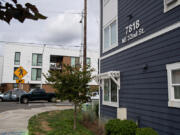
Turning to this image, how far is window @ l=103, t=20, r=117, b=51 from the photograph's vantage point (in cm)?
971

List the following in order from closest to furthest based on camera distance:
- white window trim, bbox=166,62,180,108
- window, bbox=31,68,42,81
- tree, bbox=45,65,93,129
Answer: white window trim, bbox=166,62,180,108 → tree, bbox=45,65,93,129 → window, bbox=31,68,42,81

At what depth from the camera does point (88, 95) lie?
8.72 meters

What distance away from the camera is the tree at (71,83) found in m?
8.28

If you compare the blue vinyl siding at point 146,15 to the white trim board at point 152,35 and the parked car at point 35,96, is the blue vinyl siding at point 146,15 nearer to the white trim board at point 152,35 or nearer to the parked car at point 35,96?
the white trim board at point 152,35

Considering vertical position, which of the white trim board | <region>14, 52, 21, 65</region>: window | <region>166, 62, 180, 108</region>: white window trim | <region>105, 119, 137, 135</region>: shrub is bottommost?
<region>105, 119, 137, 135</region>: shrub

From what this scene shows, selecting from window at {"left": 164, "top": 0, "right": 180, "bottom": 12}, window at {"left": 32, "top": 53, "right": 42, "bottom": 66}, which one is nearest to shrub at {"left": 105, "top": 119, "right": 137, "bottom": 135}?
window at {"left": 164, "top": 0, "right": 180, "bottom": 12}

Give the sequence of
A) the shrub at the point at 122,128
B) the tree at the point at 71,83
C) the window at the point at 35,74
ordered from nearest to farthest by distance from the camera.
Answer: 1. the shrub at the point at 122,128
2. the tree at the point at 71,83
3. the window at the point at 35,74

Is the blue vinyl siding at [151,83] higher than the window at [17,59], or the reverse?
the window at [17,59]

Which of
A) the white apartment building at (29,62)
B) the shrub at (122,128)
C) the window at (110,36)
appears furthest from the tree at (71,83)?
the white apartment building at (29,62)

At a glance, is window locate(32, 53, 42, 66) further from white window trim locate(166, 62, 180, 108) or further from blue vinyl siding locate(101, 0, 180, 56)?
white window trim locate(166, 62, 180, 108)

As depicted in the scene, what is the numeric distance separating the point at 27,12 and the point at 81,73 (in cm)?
656

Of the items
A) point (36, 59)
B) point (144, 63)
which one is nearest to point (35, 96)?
point (36, 59)

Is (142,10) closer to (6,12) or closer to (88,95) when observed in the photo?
(88,95)

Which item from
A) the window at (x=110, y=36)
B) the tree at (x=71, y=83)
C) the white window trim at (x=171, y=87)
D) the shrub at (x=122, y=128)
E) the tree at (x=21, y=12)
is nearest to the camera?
the tree at (x=21, y=12)
